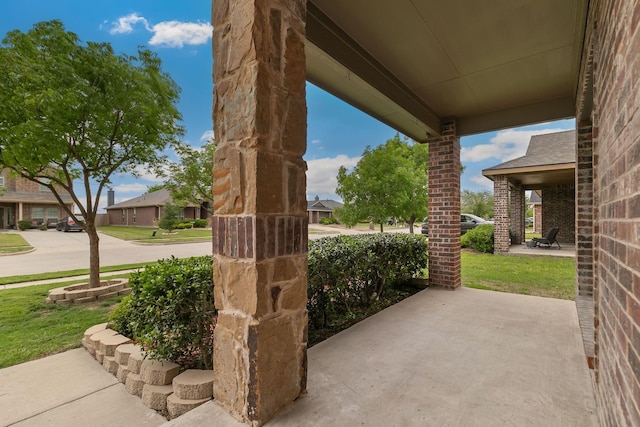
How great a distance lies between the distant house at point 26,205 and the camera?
24.5 metres

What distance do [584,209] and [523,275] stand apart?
3.39 metres

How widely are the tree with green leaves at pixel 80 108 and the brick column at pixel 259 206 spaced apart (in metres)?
3.89

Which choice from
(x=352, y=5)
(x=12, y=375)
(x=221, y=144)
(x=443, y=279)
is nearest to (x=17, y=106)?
(x=12, y=375)

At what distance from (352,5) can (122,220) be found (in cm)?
4051

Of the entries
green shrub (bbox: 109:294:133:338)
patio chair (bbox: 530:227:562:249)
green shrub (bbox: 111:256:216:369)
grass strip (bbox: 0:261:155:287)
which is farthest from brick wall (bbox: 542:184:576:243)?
grass strip (bbox: 0:261:155:287)

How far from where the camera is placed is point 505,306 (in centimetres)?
398

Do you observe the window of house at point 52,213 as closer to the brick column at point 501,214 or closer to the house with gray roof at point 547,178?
the house with gray roof at point 547,178

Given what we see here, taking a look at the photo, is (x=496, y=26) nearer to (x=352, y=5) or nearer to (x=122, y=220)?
(x=352, y=5)

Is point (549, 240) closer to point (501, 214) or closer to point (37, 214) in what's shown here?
point (501, 214)

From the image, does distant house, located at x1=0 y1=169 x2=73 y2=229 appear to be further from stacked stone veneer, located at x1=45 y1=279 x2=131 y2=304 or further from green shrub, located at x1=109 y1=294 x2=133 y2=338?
green shrub, located at x1=109 y1=294 x2=133 y2=338

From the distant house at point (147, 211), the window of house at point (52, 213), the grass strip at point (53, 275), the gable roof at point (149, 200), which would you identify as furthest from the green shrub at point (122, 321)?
the window of house at point (52, 213)

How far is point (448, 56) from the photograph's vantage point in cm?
311

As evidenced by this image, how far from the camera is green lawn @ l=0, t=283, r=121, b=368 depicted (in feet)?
10.9

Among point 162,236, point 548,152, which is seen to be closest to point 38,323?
point 548,152
